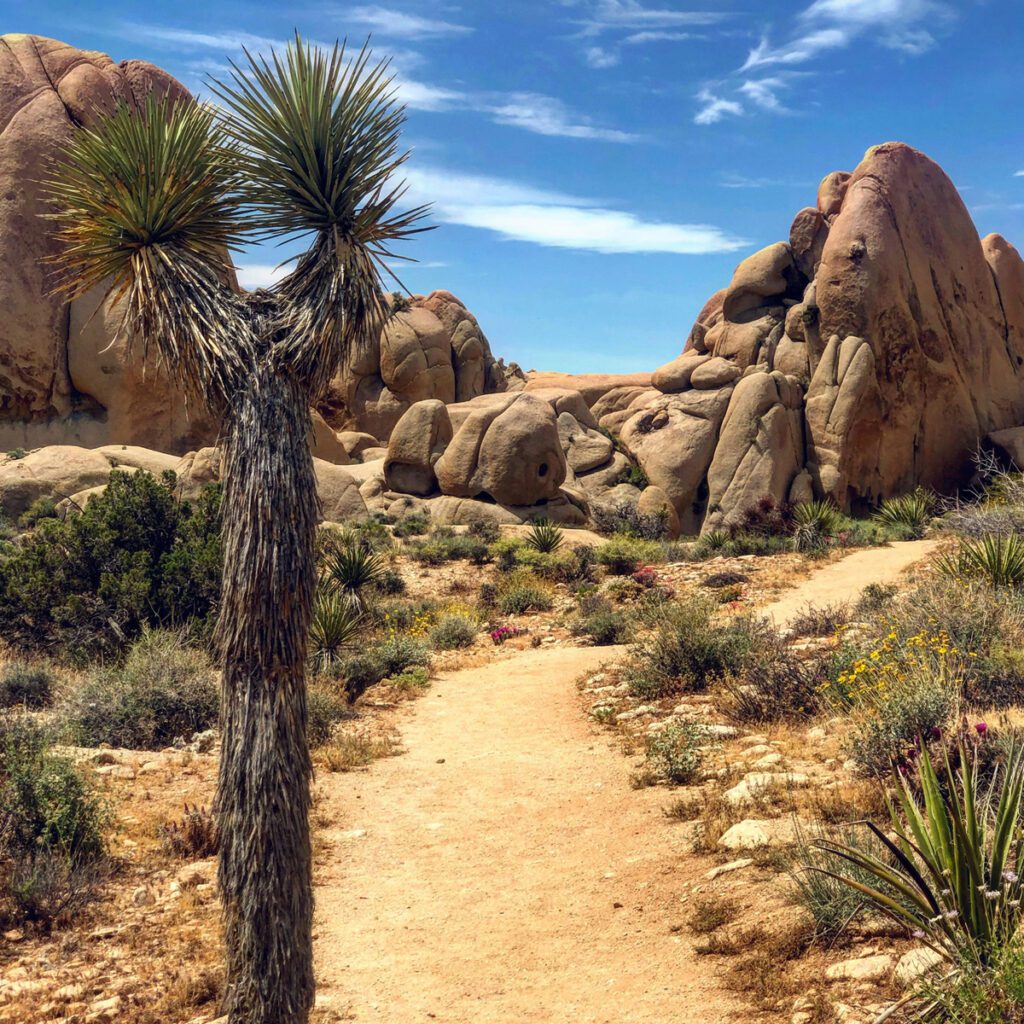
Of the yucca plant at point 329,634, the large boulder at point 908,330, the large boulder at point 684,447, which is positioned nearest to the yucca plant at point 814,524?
the large boulder at point 908,330

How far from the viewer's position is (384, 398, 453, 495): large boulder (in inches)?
1063

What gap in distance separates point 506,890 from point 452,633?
8.39 meters

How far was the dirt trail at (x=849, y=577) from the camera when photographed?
16078 mm

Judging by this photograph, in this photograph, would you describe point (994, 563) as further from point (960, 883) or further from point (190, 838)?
point (190, 838)

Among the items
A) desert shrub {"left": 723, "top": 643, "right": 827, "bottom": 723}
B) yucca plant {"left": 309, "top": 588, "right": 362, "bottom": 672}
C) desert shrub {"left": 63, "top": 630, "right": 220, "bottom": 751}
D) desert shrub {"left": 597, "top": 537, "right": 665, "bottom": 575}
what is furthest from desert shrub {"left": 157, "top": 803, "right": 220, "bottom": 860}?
desert shrub {"left": 597, "top": 537, "right": 665, "bottom": 575}

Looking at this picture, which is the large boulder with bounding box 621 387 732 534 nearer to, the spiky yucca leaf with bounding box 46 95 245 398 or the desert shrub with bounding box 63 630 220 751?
the desert shrub with bounding box 63 630 220 751

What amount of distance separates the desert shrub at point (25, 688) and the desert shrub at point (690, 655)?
7.00 metres

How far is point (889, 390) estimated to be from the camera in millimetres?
28719

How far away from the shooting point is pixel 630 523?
87.0ft

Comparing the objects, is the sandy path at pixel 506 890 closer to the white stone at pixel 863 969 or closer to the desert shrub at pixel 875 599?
the white stone at pixel 863 969

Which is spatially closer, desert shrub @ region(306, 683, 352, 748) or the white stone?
the white stone

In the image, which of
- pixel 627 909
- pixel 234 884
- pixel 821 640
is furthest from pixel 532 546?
pixel 234 884

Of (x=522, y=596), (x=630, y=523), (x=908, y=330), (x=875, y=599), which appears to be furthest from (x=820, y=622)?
(x=908, y=330)

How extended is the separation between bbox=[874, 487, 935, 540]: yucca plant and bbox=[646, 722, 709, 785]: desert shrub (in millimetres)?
16898
